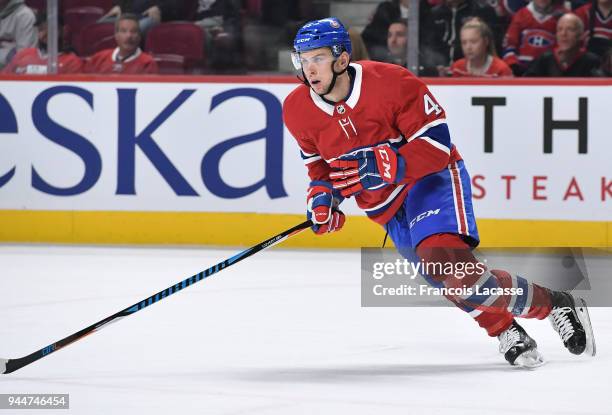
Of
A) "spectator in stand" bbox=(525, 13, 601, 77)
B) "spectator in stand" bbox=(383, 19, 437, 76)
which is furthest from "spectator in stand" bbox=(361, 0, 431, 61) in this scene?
"spectator in stand" bbox=(525, 13, 601, 77)

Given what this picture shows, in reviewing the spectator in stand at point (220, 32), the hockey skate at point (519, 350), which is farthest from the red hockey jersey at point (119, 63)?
the hockey skate at point (519, 350)

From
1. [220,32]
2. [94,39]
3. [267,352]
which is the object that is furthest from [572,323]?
[94,39]

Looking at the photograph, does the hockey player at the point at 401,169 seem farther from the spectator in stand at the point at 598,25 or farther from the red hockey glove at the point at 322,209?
the spectator in stand at the point at 598,25

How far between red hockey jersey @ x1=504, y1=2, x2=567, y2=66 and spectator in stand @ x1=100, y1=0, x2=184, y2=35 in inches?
68.6

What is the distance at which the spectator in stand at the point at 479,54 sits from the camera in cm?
630

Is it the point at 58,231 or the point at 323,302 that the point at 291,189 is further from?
the point at 323,302

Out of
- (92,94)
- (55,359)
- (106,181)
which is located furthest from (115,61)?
(55,359)

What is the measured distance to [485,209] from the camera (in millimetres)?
6223

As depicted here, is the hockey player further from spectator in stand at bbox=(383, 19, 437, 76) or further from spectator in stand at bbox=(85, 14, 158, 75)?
spectator in stand at bbox=(85, 14, 158, 75)

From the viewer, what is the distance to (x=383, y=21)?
20.9ft

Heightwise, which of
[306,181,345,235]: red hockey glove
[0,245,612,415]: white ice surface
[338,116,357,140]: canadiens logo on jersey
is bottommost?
[0,245,612,415]: white ice surface

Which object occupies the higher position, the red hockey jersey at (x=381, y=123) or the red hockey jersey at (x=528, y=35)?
the red hockey jersey at (x=528, y=35)

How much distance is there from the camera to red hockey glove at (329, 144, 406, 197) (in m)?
3.43

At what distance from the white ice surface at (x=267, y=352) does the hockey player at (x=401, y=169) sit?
0.50 feet
